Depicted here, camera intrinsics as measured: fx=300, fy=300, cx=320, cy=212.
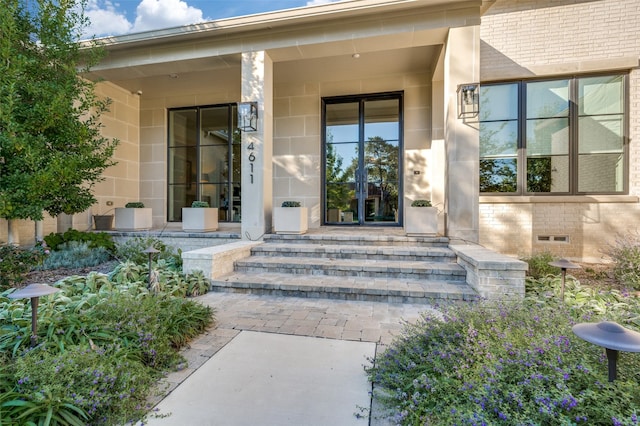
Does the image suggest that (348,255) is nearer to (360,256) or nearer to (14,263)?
(360,256)

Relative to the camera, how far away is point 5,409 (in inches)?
58.2

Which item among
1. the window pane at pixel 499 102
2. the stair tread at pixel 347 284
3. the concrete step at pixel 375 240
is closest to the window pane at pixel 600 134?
the window pane at pixel 499 102

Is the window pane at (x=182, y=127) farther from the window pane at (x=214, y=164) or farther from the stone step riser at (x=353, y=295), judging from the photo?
the stone step riser at (x=353, y=295)

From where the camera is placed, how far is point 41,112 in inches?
169

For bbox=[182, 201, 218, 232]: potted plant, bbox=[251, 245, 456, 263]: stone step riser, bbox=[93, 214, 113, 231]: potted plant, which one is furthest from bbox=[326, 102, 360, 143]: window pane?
bbox=[93, 214, 113, 231]: potted plant

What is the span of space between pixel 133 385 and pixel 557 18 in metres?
8.92

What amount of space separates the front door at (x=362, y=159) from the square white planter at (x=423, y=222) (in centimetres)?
195

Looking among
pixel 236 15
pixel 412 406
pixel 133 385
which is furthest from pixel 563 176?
pixel 133 385

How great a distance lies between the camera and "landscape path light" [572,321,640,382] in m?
1.24

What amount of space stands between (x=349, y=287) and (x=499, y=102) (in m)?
5.53

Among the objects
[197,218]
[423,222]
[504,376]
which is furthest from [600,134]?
[197,218]

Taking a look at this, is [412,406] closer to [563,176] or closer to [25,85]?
[25,85]

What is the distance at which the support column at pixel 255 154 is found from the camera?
5898 millimetres

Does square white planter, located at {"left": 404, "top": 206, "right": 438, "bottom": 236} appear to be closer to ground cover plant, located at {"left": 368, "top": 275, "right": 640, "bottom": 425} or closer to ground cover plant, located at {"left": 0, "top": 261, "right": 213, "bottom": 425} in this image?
ground cover plant, located at {"left": 368, "top": 275, "right": 640, "bottom": 425}
